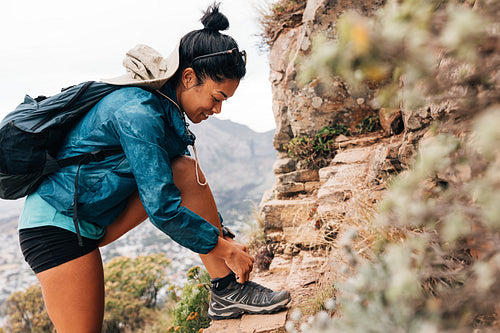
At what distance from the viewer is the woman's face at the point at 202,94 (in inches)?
74.9

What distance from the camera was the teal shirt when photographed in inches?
68.5

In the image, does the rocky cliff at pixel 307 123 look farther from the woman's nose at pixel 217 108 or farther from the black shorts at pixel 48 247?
the black shorts at pixel 48 247

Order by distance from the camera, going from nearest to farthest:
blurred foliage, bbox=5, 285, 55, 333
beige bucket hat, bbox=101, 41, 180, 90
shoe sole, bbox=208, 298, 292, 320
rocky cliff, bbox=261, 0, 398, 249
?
1. beige bucket hat, bbox=101, 41, 180, 90
2. shoe sole, bbox=208, 298, 292, 320
3. rocky cliff, bbox=261, 0, 398, 249
4. blurred foliage, bbox=5, 285, 55, 333

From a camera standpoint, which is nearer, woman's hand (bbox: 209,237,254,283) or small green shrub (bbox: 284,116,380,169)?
woman's hand (bbox: 209,237,254,283)

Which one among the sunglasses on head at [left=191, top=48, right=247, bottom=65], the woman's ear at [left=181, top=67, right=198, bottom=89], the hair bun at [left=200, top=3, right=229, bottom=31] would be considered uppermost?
the hair bun at [left=200, top=3, right=229, bottom=31]

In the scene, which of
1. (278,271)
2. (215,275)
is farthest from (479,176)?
(278,271)

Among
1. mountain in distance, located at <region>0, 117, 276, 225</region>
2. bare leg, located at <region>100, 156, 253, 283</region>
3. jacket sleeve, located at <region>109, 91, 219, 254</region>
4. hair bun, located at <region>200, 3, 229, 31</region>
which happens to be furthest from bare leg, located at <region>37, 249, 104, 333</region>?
mountain in distance, located at <region>0, 117, 276, 225</region>

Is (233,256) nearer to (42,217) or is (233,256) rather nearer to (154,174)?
(154,174)

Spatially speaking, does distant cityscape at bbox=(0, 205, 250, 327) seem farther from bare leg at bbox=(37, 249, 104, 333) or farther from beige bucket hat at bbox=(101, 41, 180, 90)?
beige bucket hat at bbox=(101, 41, 180, 90)

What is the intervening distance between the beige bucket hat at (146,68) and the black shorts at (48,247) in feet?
2.76

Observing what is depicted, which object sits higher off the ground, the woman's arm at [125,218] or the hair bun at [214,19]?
the hair bun at [214,19]

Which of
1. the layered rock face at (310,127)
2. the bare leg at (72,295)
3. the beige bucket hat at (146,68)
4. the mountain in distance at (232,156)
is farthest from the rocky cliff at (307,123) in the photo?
the mountain in distance at (232,156)

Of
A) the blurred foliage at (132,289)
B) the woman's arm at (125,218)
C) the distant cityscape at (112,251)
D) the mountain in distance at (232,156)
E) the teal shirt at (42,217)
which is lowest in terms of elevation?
the mountain in distance at (232,156)

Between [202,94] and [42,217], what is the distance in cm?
105
